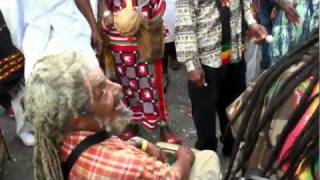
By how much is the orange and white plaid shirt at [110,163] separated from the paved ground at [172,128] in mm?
1928

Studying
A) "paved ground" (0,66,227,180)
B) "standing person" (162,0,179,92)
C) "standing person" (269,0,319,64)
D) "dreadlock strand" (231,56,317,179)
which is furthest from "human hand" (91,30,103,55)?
"dreadlock strand" (231,56,317,179)

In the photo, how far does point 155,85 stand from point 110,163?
2.08 metres

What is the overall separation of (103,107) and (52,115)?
0.24 m

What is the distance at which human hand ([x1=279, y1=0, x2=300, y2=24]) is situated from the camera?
3.76 meters

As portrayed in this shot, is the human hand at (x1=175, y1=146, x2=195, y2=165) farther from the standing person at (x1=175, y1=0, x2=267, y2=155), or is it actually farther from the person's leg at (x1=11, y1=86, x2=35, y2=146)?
the person's leg at (x1=11, y1=86, x2=35, y2=146)

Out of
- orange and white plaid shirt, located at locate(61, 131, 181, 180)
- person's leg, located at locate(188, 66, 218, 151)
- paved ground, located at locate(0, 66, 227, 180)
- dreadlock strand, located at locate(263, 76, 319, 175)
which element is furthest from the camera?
paved ground, located at locate(0, 66, 227, 180)

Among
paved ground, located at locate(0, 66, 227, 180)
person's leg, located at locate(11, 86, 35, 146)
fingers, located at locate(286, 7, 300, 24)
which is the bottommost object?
paved ground, located at locate(0, 66, 227, 180)

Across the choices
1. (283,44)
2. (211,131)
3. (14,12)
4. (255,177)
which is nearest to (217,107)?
(211,131)

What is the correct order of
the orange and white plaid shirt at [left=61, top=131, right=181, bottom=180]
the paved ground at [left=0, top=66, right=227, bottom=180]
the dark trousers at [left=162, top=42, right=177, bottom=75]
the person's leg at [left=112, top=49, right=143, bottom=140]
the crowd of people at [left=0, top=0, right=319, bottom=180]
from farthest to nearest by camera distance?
the dark trousers at [left=162, top=42, right=177, bottom=75] → the paved ground at [left=0, top=66, right=227, bottom=180] → the person's leg at [left=112, top=49, right=143, bottom=140] → the orange and white plaid shirt at [left=61, top=131, right=181, bottom=180] → the crowd of people at [left=0, top=0, right=319, bottom=180]

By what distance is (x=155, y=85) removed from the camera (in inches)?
173

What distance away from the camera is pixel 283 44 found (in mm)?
3906

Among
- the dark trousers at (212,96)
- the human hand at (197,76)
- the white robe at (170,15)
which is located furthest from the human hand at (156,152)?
the white robe at (170,15)

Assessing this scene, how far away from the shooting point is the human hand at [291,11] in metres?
3.76

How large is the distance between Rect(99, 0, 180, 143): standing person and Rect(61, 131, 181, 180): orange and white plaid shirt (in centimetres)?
168
